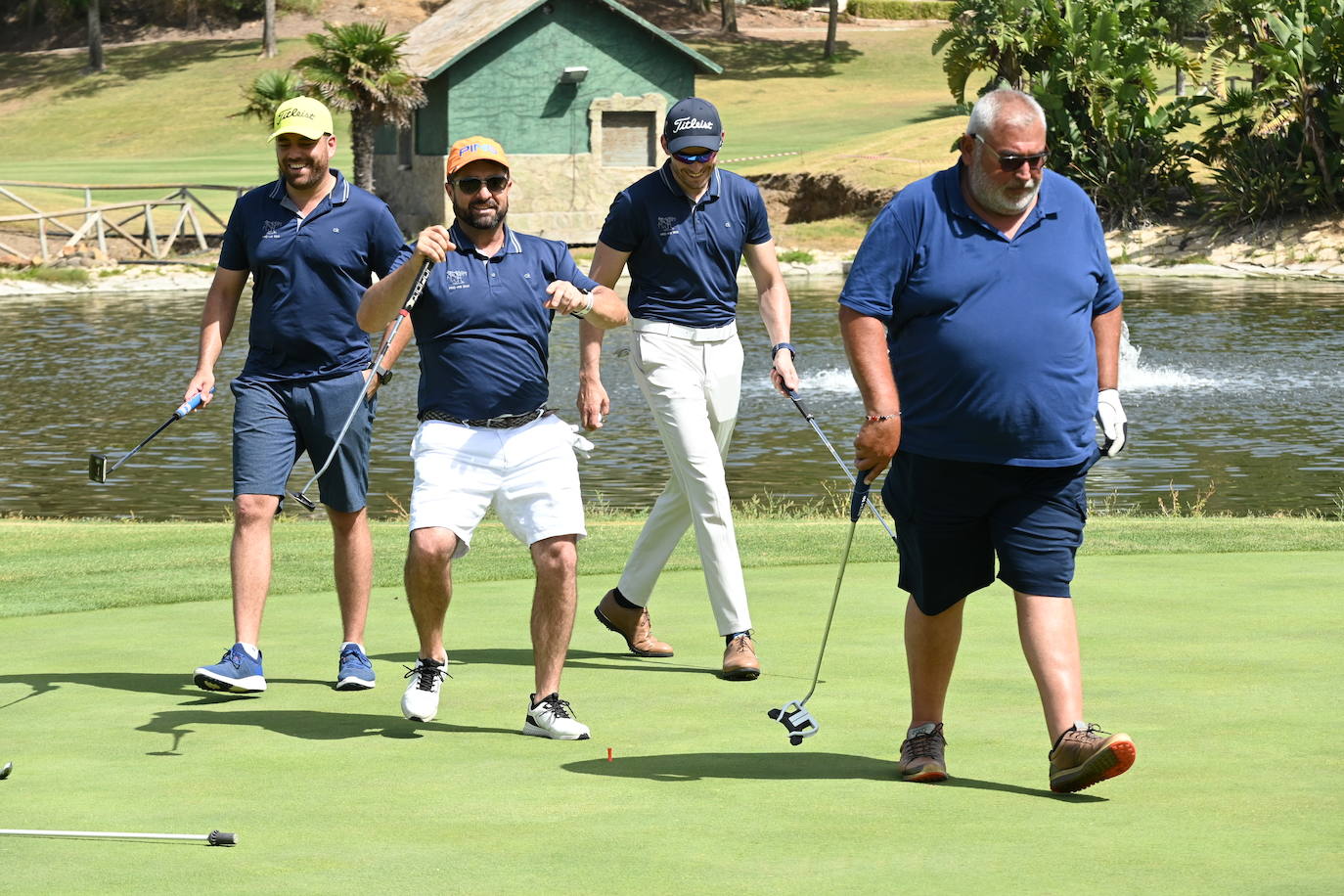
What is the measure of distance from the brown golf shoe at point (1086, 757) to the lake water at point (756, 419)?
10067 mm

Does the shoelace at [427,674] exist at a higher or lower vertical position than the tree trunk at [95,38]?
higher

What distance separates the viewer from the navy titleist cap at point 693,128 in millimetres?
7359

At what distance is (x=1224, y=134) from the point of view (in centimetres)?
4266

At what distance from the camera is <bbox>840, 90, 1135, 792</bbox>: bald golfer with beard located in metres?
5.16

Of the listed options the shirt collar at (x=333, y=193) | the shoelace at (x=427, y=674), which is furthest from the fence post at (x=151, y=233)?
the shoelace at (x=427, y=674)

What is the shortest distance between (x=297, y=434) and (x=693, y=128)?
6.33 ft

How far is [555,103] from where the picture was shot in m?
44.8

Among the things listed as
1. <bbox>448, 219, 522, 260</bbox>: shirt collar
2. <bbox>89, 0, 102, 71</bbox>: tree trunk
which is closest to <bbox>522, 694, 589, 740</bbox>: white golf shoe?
<bbox>448, 219, 522, 260</bbox>: shirt collar

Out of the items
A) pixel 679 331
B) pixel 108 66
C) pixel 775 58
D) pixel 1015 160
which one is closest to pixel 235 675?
pixel 679 331

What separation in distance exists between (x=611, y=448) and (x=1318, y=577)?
11.1 meters

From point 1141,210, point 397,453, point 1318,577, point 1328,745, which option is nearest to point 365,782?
point 1328,745

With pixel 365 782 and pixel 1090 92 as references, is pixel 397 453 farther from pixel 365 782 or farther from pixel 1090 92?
pixel 1090 92

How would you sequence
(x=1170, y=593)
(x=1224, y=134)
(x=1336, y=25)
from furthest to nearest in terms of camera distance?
(x=1224, y=134) → (x=1336, y=25) → (x=1170, y=593)

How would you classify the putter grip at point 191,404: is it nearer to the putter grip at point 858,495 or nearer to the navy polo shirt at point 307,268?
the navy polo shirt at point 307,268
